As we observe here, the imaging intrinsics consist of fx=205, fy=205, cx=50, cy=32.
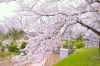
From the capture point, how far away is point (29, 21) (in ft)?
16.6

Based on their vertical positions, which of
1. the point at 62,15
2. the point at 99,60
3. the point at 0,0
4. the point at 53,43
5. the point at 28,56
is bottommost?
the point at 99,60

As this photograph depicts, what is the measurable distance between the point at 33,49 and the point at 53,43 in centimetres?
50

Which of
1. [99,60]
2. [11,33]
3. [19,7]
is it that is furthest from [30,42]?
[11,33]

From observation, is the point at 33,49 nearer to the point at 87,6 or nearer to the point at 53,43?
the point at 53,43

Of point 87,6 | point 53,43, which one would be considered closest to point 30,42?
point 53,43

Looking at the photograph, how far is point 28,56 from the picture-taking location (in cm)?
484

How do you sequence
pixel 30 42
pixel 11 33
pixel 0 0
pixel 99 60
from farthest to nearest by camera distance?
pixel 11 33 < pixel 99 60 < pixel 30 42 < pixel 0 0

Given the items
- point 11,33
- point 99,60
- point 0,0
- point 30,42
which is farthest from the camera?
point 11,33

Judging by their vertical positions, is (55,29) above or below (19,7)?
below

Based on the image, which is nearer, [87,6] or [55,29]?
[55,29]

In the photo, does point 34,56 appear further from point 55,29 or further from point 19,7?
point 19,7

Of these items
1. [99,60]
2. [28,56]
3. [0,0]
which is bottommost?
[99,60]

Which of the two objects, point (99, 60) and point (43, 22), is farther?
point (99, 60)

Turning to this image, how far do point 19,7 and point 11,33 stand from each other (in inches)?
974
